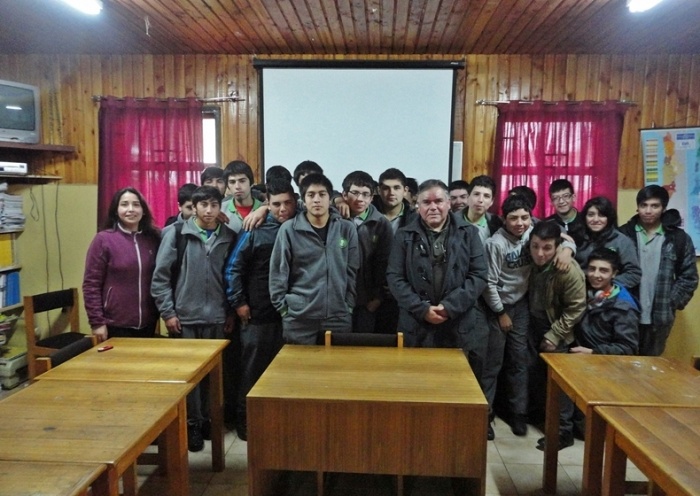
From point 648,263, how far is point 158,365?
3.14 m

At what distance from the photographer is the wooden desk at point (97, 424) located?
1.39 metres

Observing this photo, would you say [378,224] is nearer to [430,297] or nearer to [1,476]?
[430,297]

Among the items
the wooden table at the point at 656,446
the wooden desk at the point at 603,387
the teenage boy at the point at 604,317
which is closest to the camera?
the wooden table at the point at 656,446

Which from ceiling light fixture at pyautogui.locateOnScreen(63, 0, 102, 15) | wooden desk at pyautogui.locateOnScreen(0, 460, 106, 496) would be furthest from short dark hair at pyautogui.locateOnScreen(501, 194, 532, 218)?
ceiling light fixture at pyautogui.locateOnScreen(63, 0, 102, 15)

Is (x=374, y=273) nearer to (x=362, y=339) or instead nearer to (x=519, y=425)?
(x=362, y=339)

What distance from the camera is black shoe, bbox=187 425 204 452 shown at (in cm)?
275

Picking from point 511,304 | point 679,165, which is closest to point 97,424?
point 511,304

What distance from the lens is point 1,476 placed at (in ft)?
4.17

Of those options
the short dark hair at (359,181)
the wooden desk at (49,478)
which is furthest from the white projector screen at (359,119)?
the wooden desk at (49,478)

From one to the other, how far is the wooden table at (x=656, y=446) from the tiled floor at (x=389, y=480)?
31.3 inches

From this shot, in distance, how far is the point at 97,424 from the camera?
156 cm

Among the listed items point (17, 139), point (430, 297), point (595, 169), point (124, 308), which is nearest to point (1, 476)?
point (124, 308)

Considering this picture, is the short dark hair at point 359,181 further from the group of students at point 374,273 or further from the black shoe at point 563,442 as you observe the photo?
the black shoe at point 563,442

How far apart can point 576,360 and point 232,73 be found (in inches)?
140
